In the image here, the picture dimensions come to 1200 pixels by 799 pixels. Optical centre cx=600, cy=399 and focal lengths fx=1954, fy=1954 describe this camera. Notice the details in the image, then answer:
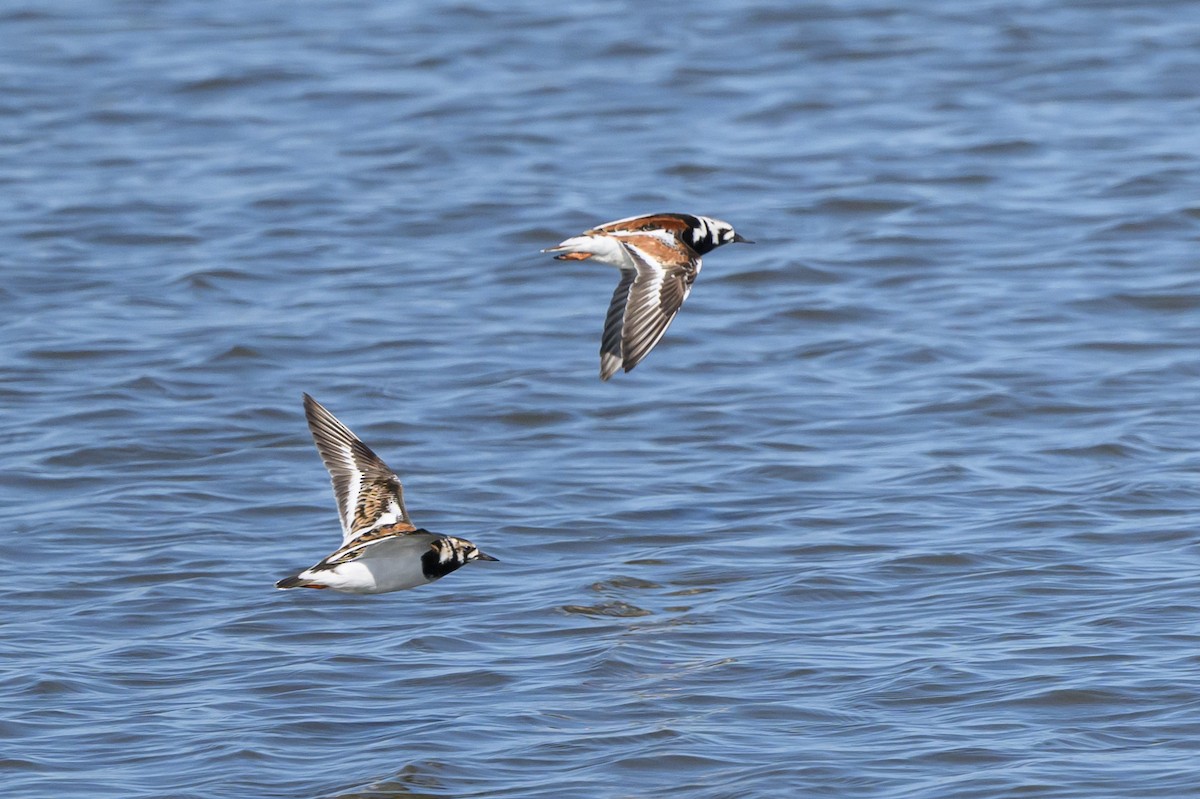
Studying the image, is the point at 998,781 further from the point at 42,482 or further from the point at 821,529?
the point at 42,482

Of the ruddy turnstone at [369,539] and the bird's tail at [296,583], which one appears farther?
the ruddy turnstone at [369,539]

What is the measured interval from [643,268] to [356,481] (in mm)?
1439

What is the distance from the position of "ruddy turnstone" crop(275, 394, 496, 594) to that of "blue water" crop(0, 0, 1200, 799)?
491mm

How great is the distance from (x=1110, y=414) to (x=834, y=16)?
858cm

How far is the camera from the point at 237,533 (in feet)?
28.0

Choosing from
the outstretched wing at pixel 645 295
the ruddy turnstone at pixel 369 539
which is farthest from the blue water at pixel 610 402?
the outstretched wing at pixel 645 295

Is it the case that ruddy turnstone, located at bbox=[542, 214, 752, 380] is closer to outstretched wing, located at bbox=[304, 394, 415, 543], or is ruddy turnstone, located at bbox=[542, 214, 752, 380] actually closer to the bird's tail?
outstretched wing, located at bbox=[304, 394, 415, 543]

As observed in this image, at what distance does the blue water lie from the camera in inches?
259

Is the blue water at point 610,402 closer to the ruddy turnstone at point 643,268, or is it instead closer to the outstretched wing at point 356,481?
the outstretched wing at point 356,481

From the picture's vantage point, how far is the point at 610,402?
1012 cm

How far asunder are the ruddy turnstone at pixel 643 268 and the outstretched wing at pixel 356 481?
0.97m

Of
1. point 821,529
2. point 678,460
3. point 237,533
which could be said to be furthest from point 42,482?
point 821,529

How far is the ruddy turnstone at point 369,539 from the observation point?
6.48 metres

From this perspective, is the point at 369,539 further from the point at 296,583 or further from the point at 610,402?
the point at 610,402
